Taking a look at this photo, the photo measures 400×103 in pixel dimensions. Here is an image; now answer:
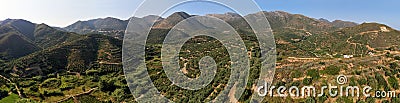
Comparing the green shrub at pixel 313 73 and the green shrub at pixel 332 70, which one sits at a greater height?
the green shrub at pixel 332 70

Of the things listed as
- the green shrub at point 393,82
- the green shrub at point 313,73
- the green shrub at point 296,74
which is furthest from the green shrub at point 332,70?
the green shrub at point 393,82

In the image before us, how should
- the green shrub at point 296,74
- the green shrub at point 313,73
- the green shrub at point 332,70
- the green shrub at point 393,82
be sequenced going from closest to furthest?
the green shrub at point 393,82
the green shrub at point 332,70
the green shrub at point 313,73
the green shrub at point 296,74

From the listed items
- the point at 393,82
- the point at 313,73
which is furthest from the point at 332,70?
the point at 393,82

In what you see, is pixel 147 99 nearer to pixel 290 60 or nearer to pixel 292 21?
pixel 290 60

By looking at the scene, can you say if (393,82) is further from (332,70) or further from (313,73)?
(313,73)

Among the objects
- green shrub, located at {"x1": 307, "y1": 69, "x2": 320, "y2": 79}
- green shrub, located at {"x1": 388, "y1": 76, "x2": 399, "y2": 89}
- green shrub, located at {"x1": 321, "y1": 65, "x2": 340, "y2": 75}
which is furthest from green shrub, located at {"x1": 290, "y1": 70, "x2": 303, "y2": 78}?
green shrub, located at {"x1": 388, "y1": 76, "x2": 399, "y2": 89}

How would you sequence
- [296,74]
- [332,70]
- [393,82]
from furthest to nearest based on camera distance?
[296,74], [332,70], [393,82]

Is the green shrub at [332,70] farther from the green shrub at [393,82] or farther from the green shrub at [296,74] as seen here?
the green shrub at [393,82]

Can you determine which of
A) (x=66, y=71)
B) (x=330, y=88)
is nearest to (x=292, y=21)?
(x=66, y=71)

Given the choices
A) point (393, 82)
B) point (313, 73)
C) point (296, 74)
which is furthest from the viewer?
point (296, 74)

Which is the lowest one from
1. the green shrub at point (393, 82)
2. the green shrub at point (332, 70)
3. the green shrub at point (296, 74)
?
the green shrub at point (393, 82)

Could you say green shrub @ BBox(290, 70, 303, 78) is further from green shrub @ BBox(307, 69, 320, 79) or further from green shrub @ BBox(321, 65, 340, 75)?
green shrub @ BBox(321, 65, 340, 75)

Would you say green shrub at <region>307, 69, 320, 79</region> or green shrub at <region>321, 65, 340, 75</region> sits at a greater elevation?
green shrub at <region>321, 65, 340, 75</region>
